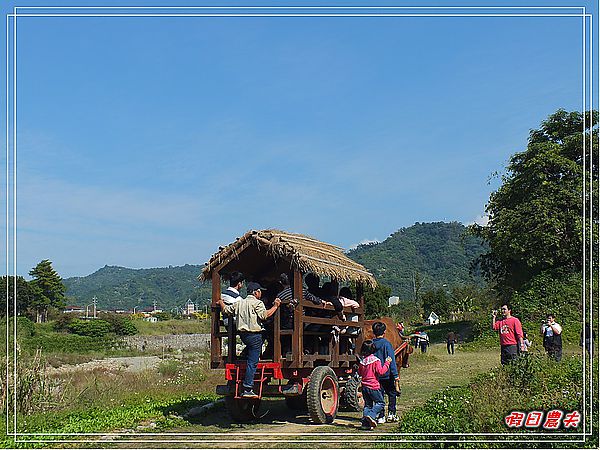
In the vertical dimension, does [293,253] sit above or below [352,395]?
above

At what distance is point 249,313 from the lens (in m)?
11.3

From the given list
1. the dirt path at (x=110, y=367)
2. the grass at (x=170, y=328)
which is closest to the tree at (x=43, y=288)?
the grass at (x=170, y=328)

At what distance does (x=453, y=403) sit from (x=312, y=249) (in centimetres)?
344

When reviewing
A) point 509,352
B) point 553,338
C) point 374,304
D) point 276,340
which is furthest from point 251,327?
point 374,304

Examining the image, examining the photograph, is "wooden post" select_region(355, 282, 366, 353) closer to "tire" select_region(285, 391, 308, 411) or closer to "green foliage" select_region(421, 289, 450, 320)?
"tire" select_region(285, 391, 308, 411)

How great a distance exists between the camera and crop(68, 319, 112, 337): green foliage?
67662 millimetres

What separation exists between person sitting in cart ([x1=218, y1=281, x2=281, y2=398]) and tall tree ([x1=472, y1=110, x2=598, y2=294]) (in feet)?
102

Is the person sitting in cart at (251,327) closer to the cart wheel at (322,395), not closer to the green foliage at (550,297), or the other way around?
the cart wheel at (322,395)

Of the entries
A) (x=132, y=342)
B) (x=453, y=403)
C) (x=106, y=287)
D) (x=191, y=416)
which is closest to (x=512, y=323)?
(x=453, y=403)

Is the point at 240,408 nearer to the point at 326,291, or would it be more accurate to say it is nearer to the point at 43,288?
the point at 326,291

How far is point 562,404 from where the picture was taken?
29.6ft

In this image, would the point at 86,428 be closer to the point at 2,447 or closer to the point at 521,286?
the point at 2,447

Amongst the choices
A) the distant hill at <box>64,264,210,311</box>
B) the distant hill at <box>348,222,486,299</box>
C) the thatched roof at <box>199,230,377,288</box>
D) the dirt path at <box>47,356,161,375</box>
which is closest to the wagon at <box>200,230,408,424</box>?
the thatched roof at <box>199,230,377,288</box>

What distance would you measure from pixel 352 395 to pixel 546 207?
3048 centimetres
